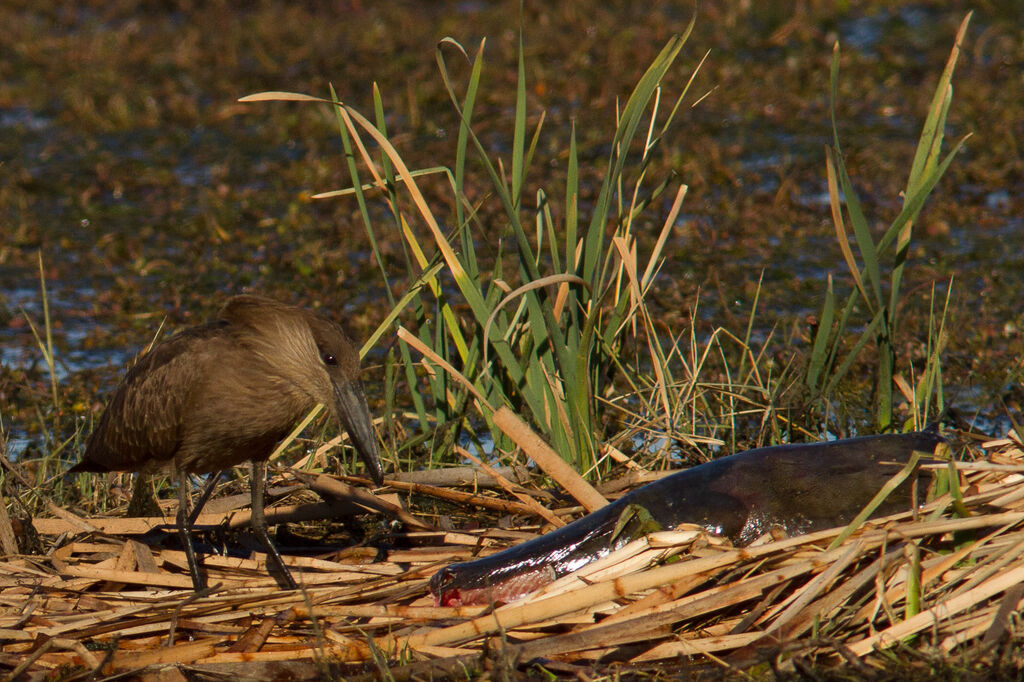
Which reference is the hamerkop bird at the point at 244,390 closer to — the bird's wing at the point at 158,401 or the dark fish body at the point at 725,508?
the bird's wing at the point at 158,401

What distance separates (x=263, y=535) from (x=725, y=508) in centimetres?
146

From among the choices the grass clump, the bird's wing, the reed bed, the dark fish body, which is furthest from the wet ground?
the reed bed

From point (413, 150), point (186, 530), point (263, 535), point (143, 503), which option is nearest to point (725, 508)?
point (263, 535)

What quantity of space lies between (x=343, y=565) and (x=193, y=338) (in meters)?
0.86

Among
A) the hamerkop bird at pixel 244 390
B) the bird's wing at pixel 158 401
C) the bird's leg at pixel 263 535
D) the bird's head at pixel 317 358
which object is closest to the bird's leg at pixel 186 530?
the hamerkop bird at pixel 244 390

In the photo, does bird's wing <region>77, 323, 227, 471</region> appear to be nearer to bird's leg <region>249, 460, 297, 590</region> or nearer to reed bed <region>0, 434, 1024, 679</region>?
bird's leg <region>249, 460, 297, 590</region>

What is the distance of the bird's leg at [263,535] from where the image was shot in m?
3.92

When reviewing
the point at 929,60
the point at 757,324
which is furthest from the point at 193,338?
the point at 929,60

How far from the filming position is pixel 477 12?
37.3 feet

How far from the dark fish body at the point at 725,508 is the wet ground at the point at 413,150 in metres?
1.26

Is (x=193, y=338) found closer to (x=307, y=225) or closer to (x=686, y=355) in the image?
(x=686, y=355)

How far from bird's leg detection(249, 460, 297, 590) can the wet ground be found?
1.43 m

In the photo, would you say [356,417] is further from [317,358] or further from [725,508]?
[725,508]

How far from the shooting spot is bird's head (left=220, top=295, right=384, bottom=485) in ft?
12.8
